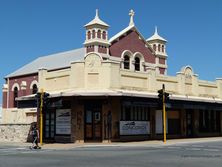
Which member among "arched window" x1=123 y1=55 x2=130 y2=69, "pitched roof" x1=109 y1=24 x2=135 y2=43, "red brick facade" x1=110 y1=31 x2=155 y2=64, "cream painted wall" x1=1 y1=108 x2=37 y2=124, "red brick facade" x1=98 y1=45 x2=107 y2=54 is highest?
"pitched roof" x1=109 y1=24 x2=135 y2=43

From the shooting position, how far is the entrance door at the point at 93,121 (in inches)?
1129

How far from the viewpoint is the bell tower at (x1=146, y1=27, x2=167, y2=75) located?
41.8 m

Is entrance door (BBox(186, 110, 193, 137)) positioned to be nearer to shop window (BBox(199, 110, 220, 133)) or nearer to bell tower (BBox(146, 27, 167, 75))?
shop window (BBox(199, 110, 220, 133))

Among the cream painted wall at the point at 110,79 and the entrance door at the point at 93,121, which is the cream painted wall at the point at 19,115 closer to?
the cream painted wall at the point at 110,79

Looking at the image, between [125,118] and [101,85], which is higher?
[101,85]

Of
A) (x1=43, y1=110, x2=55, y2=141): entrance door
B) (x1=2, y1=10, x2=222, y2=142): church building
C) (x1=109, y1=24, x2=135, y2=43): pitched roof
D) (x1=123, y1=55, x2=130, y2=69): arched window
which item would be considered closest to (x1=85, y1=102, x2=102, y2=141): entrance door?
(x1=2, y1=10, x2=222, y2=142): church building

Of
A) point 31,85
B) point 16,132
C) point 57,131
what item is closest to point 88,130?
point 57,131

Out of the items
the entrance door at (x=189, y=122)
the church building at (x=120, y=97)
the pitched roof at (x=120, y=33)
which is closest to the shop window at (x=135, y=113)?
the church building at (x=120, y=97)

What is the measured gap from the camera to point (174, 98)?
31422mm

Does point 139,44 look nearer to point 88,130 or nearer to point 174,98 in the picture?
point 174,98

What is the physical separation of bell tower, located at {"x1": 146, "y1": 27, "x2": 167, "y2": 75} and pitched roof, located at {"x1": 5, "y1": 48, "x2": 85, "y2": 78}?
7.74 meters

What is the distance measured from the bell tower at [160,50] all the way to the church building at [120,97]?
2.96 ft

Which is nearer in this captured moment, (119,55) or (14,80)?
(119,55)

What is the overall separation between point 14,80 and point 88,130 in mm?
23177
